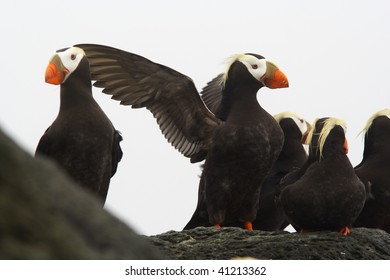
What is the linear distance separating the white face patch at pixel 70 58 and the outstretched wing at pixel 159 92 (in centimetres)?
96

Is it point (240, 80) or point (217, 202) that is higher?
point (240, 80)

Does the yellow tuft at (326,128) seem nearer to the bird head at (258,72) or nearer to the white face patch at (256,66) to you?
the bird head at (258,72)

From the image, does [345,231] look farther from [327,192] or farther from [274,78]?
[274,78]

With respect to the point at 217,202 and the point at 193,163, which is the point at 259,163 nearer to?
the point at 217,202

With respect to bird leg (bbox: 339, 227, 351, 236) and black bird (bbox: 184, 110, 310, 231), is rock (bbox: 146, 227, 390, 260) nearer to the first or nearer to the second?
bird leg (bbox: 339, 227, 351, 236)

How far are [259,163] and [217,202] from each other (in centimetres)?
48

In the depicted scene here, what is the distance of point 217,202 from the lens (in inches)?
251

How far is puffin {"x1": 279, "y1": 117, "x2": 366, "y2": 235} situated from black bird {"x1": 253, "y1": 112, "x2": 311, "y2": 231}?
1.28 metres

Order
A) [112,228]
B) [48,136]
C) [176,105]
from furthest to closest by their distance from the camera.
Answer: [176,105], [48,136], [112,228]

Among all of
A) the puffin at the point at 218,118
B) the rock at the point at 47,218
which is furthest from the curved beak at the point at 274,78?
the rock at the point at 47,218

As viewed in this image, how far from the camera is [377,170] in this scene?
650 centimetres

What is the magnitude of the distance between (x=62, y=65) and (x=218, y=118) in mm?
1547

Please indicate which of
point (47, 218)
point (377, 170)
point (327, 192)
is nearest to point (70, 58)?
point (327, 192)
